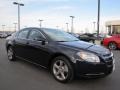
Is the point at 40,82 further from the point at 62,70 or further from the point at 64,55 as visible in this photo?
the point at 64,55

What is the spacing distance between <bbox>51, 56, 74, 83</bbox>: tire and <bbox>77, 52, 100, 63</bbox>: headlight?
0.38 meters

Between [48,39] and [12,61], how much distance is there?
2717 mm

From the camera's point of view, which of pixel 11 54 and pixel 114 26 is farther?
pixel 114 26

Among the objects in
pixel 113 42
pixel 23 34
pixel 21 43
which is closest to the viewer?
pixel 21 43

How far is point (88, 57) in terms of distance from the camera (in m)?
4.84

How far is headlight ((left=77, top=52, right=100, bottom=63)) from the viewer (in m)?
4.82

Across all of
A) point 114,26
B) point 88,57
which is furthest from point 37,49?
point 114,26

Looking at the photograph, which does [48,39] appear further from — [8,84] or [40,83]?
[8,84]

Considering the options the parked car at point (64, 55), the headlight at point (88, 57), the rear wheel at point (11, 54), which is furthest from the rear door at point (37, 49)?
the rear wheel at point (11, 54)

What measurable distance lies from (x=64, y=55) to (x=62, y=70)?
0.43 meters

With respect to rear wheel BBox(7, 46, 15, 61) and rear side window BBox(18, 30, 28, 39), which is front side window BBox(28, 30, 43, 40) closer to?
rear side window BBox(18, 30, 28, 39)

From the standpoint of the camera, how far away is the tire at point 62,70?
502 centimetres

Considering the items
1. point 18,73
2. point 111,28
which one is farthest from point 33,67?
point 111,28

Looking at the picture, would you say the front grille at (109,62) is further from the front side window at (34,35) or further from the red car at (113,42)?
the red car at (113,42)
